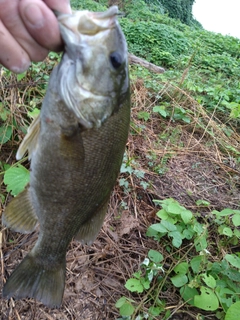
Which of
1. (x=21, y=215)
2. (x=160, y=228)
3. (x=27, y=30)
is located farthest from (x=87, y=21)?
(x=160, y=228)

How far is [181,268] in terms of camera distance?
2.61 m

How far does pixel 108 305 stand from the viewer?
2.57 m

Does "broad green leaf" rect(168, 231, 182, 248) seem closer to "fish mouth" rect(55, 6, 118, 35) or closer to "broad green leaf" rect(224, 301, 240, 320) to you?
"broad green leaf" rect(224, 301, 240, 320)

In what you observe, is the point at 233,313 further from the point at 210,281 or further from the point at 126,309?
the point at 126,309

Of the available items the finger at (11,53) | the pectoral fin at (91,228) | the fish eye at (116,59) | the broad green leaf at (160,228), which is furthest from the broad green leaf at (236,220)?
the finger at (11,53)

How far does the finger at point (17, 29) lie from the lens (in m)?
1.36

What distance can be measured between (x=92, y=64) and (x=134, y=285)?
1.71 meters

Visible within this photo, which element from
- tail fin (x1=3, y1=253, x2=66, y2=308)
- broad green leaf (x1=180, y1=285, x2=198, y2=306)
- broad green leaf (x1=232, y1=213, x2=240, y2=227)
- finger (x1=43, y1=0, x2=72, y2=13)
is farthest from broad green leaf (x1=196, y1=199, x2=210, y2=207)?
finger (x1=43, y1=0, x2=72, y2=13)

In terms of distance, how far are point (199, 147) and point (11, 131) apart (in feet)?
8.00

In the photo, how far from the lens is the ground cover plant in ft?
8.19

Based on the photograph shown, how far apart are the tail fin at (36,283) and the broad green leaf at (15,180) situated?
2.45 ft

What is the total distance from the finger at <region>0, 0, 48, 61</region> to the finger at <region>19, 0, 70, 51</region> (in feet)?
0.10

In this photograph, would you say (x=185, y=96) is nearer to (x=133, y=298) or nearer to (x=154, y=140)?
(x=154, y=140)

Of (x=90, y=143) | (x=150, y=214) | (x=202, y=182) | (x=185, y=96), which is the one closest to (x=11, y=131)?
(x=150, y=214)
